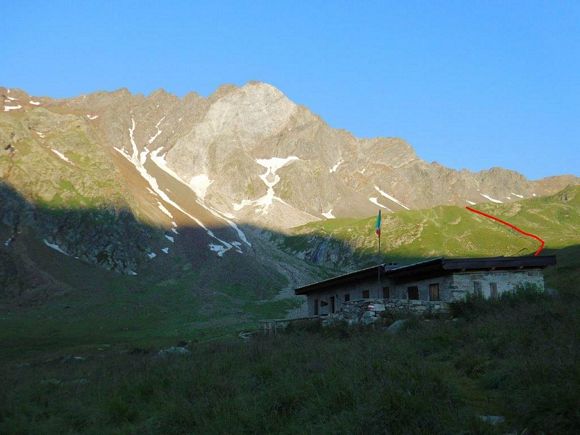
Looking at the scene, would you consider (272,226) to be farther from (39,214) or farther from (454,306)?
(454,306)

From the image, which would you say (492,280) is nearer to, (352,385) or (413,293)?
(413,293)

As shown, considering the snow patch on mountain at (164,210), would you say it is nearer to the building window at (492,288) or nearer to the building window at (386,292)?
the building window at (386,292)

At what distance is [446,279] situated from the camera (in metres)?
29.6

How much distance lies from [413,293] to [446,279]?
3.17 meters

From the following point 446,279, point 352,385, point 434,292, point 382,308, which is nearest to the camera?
point 352,385

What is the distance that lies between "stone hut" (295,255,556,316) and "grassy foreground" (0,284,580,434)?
837cm

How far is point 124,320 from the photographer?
205 feet

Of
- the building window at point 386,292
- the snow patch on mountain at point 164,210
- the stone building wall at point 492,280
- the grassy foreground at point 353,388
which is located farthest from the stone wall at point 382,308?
the snow patch on mountain at point 164,210

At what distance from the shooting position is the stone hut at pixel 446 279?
2775 centimetres

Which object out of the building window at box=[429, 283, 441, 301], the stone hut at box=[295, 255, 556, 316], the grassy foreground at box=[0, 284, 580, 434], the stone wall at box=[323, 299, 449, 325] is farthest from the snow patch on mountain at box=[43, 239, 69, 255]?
the grassy foreground at box=[0, 284, 580, 434]

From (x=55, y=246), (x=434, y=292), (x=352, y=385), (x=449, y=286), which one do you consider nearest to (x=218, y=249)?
(x=55, y=246)

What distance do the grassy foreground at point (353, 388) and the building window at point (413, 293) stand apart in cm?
1250

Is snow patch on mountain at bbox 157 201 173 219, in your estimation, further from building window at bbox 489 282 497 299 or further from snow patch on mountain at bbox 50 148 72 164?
building window at bbox 489 282 497 299

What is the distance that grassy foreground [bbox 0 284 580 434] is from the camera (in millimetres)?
9406
